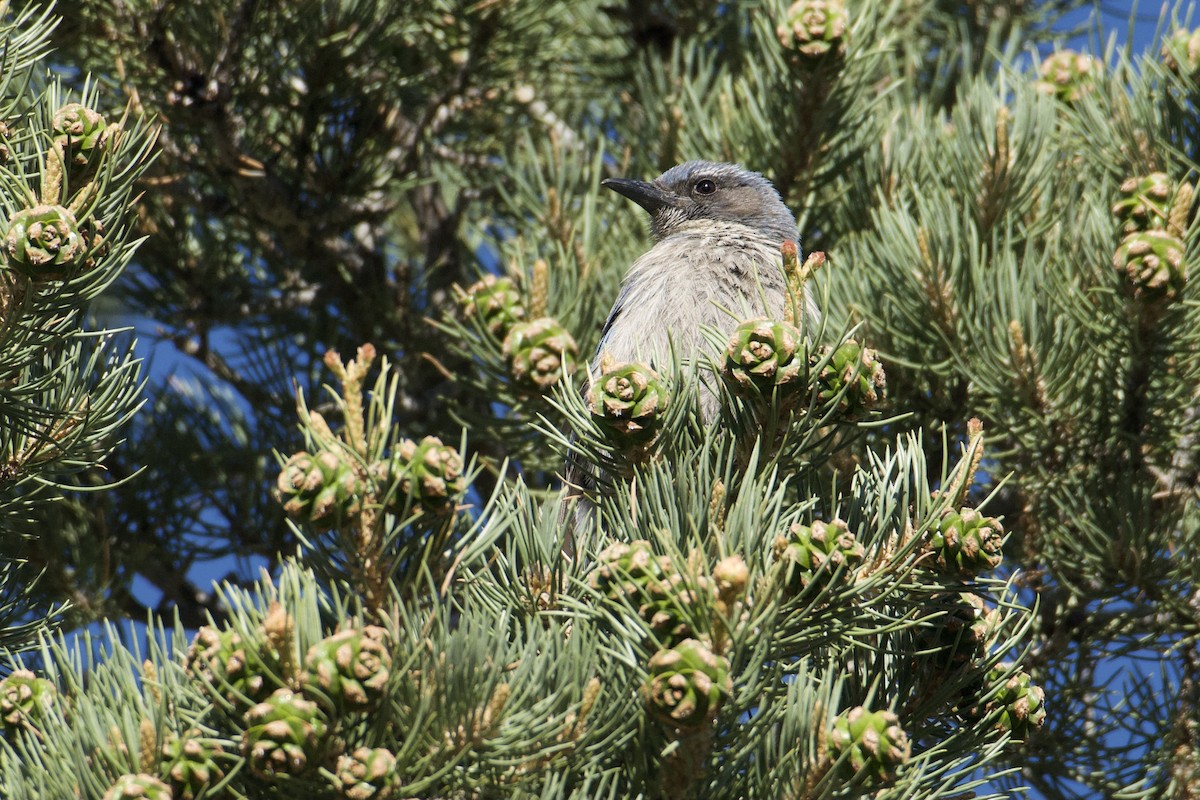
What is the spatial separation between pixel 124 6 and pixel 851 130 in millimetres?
1789

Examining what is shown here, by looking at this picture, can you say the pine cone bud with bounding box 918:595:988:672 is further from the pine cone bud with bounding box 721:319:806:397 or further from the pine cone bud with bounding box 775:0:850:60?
the pine cone bud with bounding box 775:0:850:60

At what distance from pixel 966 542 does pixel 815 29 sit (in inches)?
63.1

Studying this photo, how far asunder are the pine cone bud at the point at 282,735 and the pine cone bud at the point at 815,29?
204 cm

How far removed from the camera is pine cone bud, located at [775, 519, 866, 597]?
137cm

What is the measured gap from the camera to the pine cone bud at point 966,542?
4.68ft

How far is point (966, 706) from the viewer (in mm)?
1618

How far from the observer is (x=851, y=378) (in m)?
1.52

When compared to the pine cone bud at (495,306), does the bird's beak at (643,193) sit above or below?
above

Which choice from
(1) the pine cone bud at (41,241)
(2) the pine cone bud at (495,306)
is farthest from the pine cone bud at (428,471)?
(2) the pine cone bud at (495,306)

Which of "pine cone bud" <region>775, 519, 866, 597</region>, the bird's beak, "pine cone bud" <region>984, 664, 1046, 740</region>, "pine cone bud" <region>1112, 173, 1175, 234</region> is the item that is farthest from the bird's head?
"pine cone bud" <region>775, 519, 866, 597</region>

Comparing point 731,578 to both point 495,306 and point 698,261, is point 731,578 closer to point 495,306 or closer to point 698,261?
point 495,306

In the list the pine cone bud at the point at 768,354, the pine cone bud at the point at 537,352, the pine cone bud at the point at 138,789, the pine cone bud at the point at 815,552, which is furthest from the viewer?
the pine cone bud at the point at 537,352

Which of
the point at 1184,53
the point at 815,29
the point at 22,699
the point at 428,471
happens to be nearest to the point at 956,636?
the point at 428,471

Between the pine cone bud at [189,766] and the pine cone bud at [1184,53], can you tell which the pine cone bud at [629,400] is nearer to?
the pine cone bud at [189,766]
